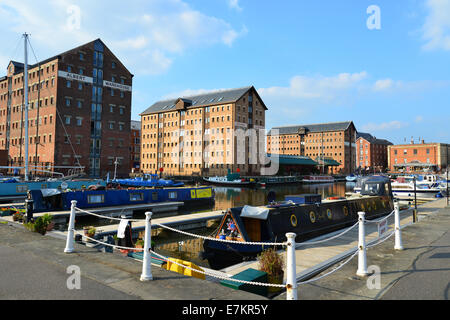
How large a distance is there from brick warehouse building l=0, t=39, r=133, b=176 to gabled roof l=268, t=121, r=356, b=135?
97.5 meters

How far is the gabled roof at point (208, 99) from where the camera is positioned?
8450cm

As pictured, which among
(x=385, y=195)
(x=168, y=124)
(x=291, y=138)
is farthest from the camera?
(x=291, y=138)

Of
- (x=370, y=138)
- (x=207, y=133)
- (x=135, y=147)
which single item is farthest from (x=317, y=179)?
(x=370, y=138)

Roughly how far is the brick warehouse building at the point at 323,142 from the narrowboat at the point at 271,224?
11052 centimetres

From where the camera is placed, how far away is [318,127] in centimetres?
14212

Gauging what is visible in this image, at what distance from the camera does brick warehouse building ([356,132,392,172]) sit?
146375 mm

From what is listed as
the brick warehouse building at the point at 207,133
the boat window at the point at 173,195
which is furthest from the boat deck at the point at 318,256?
the brick warehouse building at the point at 207,133

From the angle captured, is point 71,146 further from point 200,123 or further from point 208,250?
point 208,250

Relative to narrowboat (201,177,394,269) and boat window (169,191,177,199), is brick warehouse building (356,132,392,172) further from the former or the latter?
narrowboat (201,177,394,269)

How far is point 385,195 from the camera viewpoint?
26047mm

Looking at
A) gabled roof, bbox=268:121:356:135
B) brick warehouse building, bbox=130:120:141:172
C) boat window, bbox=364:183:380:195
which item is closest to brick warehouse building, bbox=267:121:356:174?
gabled roof, bbox=268:121:356:135

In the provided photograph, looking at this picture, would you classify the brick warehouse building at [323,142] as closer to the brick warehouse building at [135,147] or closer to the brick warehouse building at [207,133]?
the brick warehouse building at [207,133]
